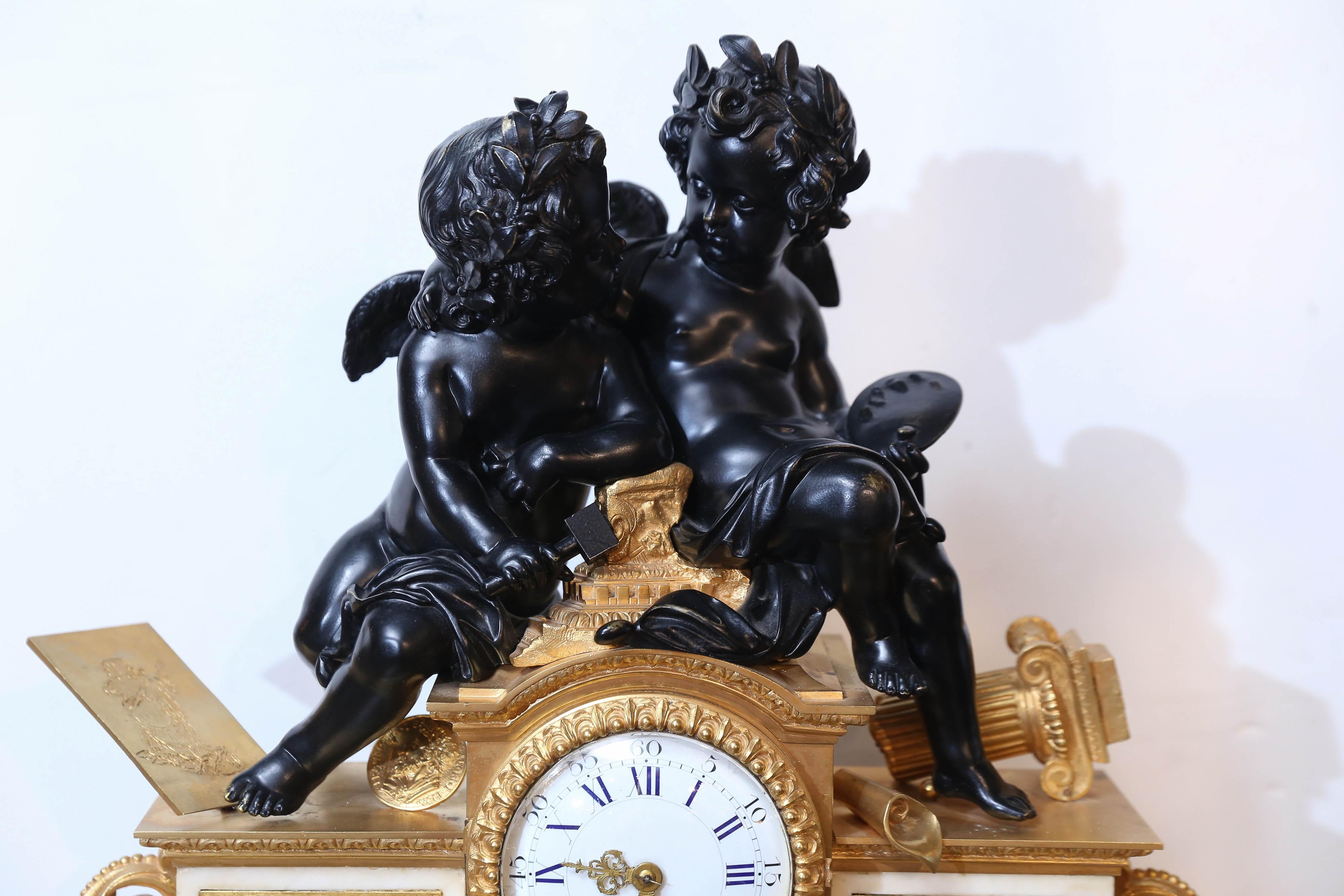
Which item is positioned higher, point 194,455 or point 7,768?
point 194,455

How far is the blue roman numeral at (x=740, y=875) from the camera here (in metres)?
1.46

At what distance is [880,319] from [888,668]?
873 millimetres

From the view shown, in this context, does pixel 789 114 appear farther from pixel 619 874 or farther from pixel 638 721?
pixel 619 874

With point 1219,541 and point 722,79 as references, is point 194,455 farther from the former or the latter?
point 1219,541

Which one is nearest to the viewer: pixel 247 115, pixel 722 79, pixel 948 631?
pixel 722 79

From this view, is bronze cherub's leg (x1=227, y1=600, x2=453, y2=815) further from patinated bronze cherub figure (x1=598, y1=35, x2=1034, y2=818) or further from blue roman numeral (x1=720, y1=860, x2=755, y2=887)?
blue roman numeral (x1=720, y1=860, x2=755, y2=887)

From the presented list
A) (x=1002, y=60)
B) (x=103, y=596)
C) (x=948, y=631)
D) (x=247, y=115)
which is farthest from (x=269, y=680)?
(x=1002, y=60)

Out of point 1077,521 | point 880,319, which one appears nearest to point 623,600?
point 880,319

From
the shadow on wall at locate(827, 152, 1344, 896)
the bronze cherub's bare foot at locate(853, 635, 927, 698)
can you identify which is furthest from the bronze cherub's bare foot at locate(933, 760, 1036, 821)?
the shadow on wall at locate(827, 152, 1344, 896)

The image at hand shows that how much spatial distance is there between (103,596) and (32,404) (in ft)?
1.13

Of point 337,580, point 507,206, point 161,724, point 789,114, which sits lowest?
point 161,724

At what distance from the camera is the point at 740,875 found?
1.46 metres

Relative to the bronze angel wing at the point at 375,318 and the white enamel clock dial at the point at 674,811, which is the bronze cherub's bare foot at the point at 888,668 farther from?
the bronze angel wing at the point at 375,318

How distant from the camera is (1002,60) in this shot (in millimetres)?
2150
